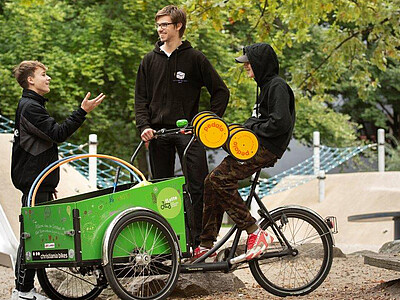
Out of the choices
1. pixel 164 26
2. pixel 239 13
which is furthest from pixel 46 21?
pixel 164 26

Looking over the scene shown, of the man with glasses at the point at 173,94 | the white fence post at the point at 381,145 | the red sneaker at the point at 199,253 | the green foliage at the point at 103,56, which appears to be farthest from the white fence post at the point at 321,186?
the red sneaker at the point at 199,253

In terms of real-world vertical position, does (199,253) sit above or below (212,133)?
below

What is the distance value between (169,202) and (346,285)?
1.62 metres

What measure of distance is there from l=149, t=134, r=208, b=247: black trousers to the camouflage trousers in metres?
0.28

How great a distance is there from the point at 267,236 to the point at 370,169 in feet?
55.2

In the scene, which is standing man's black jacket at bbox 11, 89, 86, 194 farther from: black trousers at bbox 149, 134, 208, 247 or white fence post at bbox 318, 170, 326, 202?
white fence post at bbox 318, 170, 326, 202

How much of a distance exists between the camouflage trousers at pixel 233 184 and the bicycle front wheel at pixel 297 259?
0.20m

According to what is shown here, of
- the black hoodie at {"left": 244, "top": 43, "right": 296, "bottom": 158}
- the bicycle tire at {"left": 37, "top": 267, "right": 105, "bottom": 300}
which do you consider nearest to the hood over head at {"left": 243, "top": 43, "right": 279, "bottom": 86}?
the black hoodie at {"left": 244, "top": 43, "right": 296, "bottom": 158}

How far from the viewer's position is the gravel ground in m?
4.91

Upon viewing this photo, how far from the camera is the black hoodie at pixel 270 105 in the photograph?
460cm

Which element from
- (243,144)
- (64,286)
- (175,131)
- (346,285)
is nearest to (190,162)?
(175,131)

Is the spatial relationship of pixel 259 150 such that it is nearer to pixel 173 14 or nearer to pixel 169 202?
pixel 169 202

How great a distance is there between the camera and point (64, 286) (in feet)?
16.6

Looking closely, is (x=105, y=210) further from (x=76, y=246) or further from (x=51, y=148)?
(x=51, y=148)
